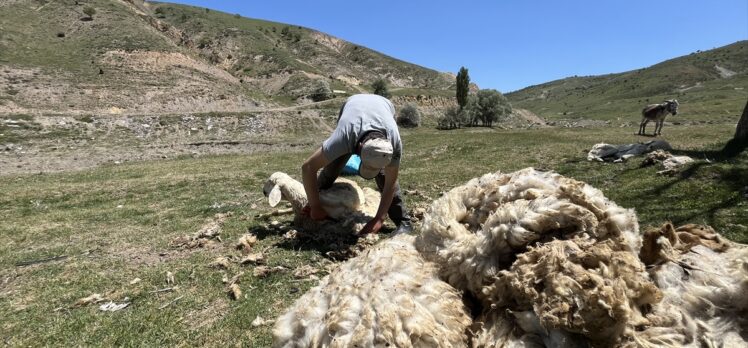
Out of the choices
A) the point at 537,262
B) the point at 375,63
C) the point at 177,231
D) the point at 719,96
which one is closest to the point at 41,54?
the point at 177,231

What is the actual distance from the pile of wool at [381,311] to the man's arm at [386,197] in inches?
123

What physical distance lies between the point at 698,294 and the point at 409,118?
46808mm

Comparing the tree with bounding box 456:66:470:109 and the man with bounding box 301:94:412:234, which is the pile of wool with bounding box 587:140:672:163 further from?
the tree with bounding box 456:66:470:109

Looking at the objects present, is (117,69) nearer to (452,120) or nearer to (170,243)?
(452,120)

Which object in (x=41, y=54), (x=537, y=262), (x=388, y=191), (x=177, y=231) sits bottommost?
(x=177, y=231)

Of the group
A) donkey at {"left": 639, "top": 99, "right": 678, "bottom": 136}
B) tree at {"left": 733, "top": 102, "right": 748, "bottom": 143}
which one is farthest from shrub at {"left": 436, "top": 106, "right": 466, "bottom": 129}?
tree at {"left": 733, "top": 102, "right": 748, "bottom": 143}

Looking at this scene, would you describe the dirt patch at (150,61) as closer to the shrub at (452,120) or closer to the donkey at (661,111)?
the shrub at (452,120)

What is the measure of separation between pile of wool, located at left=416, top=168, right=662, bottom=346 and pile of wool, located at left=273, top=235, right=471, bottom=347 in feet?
0.56

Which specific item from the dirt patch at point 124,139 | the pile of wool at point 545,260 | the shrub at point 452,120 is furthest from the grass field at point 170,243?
the shrub at point 452,120

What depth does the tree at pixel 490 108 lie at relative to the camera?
52.2 metres

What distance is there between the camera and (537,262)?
6.95 feet

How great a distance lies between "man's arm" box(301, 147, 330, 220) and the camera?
5.63 meters

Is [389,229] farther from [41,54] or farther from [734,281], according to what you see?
[41,54]

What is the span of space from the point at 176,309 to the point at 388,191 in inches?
125
